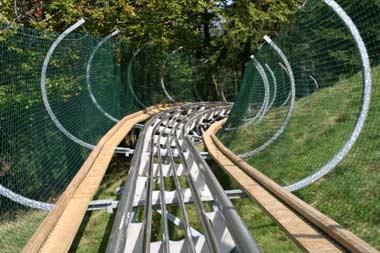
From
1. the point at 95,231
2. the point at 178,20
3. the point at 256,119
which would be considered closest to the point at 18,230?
the point at 95,231

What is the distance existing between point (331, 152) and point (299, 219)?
2.18m

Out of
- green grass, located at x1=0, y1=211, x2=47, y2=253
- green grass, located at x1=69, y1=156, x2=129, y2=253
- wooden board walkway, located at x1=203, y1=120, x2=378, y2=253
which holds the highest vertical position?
wooden board walkway, located at x1=203, y1=120, x2=378, y2=253

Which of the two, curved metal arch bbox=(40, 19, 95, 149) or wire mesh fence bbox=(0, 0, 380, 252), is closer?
wire mesh fence bbox=(0, 0, 380, 252)

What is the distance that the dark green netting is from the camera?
3.75 metres

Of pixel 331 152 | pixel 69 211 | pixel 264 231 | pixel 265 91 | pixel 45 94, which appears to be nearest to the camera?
pixel 69 211

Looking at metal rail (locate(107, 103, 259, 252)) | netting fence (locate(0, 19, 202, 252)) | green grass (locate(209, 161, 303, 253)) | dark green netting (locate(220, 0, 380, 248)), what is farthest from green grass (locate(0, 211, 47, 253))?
dark green netting (locate(220, 0, 380, 248))

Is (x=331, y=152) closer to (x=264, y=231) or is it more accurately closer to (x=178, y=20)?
(x=264, y=231)

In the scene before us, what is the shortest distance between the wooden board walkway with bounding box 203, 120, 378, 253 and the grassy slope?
0.53 meters

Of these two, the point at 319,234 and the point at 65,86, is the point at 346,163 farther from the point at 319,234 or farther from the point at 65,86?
the point at 65,86

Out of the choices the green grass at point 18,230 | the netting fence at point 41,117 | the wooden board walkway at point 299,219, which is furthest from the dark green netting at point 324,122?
the green grass at point 18,230

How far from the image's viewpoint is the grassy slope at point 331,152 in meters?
3.61

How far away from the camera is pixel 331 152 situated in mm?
4770

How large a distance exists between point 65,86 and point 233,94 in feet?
37.8

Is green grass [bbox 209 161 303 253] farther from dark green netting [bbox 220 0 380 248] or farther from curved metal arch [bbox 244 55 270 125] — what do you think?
curved metal arch [bbox 244 55 270 125]
